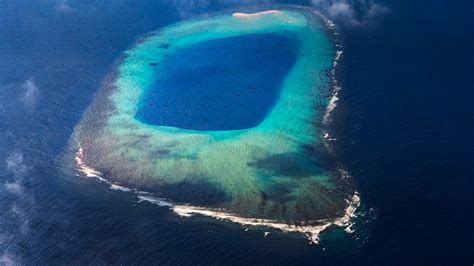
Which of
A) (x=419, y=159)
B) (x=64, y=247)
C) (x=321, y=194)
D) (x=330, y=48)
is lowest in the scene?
(x=64, y=247)

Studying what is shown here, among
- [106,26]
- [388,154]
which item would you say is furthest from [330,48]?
[106,26]

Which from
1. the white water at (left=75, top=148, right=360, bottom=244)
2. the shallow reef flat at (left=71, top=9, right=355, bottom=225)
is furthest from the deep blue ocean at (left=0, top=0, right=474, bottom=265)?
the shallow reef flat at (left=71, top=9, right=355, bottom=225)

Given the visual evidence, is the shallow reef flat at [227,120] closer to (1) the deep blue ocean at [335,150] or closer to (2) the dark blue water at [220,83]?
(2) the dark blue water at [220,83]

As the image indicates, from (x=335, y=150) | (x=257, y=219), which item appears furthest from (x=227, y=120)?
(x=257, y=219)

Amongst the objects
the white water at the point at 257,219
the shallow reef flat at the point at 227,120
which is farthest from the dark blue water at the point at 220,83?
the white water at the point at 257,219

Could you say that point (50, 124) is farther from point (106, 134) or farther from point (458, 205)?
point (458, 205)
